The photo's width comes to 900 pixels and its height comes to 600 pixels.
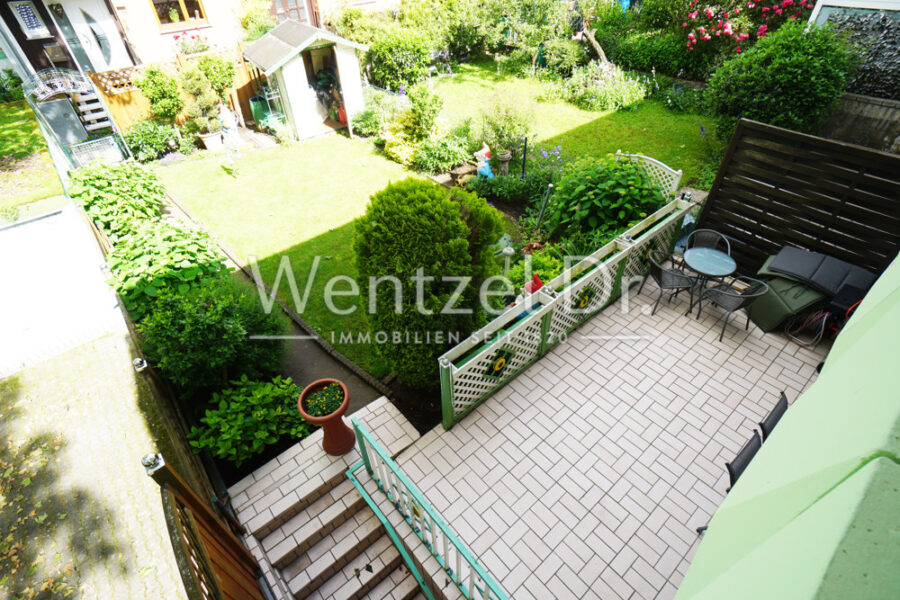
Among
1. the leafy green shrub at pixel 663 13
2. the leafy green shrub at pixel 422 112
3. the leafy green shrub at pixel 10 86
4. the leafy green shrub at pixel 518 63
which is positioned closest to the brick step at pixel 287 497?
the leafy green shrub at pixel 422 112

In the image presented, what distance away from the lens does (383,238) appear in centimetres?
441

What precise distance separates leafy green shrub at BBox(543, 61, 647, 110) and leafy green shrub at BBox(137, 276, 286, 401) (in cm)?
1270

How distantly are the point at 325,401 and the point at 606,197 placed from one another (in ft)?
17.5

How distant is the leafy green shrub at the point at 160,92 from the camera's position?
1150 cm

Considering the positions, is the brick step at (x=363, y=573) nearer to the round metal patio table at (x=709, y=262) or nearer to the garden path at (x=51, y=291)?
the garden path at (x=51, y=291)

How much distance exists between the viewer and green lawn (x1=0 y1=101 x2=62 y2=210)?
10.3 meters

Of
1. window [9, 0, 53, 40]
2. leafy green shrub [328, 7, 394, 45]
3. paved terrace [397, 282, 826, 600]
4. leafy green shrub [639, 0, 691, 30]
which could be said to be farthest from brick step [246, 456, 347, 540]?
window [9, 0, 53, 40]

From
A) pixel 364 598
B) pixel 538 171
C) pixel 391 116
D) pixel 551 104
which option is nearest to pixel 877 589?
pixel 364 598

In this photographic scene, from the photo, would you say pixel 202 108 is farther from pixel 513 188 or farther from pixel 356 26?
pixel 513 188

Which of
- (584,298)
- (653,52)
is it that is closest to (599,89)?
(653,52)

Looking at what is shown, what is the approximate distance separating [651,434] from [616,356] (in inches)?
47.2

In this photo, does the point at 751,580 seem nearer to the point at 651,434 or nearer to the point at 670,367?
the point at 651,434

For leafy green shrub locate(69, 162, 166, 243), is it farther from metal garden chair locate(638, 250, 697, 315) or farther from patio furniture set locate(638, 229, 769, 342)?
patio furniture set locate(638, 229, 769, 342)

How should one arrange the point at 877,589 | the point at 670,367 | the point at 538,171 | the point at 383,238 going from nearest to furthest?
the point at 877,589
the point at 383,238
the point at 670,367
the point at 538,171
